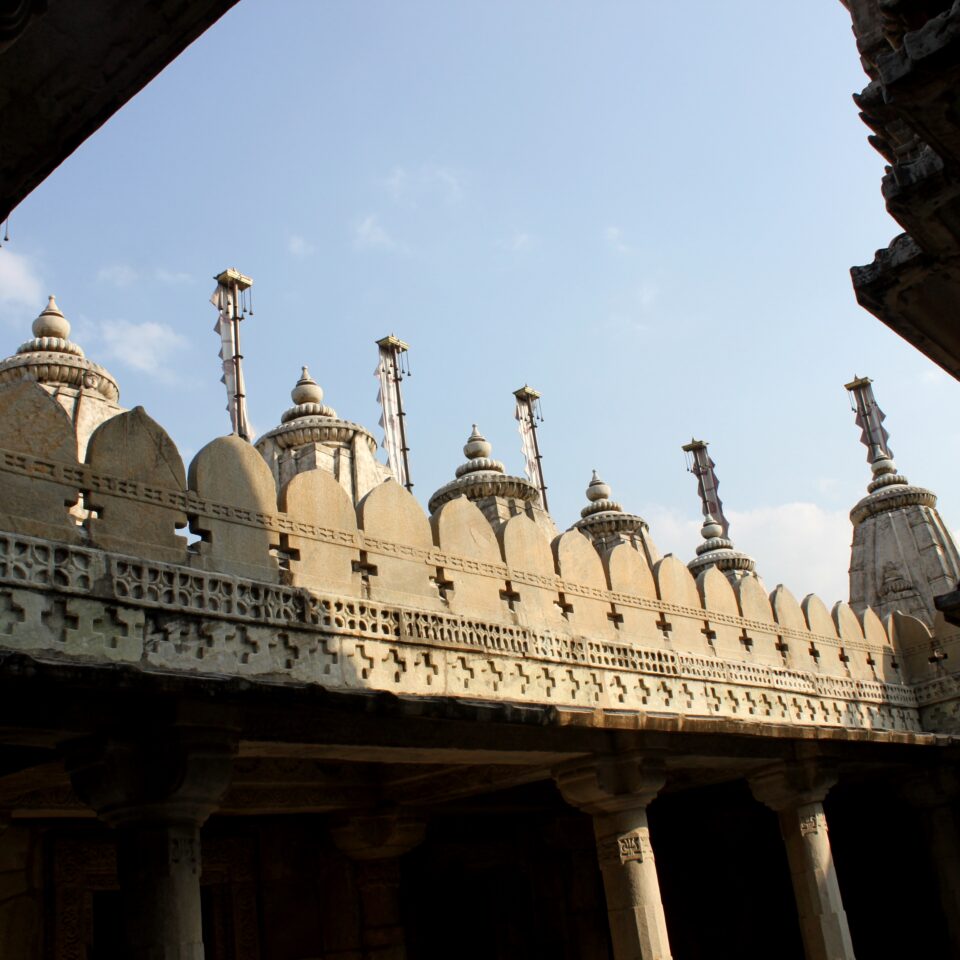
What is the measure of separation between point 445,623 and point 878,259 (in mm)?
3826

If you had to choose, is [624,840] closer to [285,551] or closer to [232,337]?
[285,551]

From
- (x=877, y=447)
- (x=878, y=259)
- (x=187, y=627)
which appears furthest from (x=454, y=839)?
(x=877, y=447)

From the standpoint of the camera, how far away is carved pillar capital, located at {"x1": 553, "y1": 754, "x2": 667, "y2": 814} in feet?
22.9

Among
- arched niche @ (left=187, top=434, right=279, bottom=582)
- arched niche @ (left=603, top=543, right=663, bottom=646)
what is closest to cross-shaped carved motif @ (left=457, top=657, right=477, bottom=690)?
arched niche @ (left=187, top=434, right=279, bottom=582)

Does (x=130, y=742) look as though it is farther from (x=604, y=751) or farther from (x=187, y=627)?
A: (x=604, y=751)

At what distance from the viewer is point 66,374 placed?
10.2 m

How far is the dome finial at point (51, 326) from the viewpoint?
10586 mm

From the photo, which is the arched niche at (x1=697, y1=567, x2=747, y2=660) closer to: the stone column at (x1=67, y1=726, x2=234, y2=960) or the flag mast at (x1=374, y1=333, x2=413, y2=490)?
the stone column at (x1=67, y1=726, x2=234, y2=960)

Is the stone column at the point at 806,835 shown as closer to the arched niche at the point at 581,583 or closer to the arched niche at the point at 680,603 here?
the arched niche at the point at 680,603

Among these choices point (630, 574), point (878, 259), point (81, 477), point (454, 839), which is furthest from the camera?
point (454, 839)

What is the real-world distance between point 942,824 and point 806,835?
2.60 metres

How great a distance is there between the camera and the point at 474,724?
6102mm

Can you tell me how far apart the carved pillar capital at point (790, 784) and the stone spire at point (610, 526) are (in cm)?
1340

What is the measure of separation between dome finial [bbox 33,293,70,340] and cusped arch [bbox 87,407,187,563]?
5507 mm
